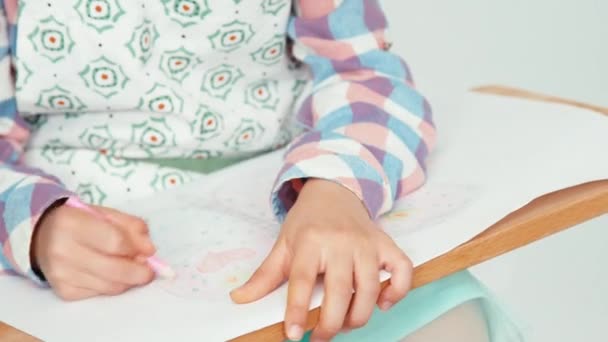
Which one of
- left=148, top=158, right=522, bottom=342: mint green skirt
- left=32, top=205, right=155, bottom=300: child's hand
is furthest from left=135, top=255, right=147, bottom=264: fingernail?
left=148, top=158, right=522, bottom=342: mint green skirt

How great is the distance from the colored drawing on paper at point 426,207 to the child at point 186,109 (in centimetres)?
1

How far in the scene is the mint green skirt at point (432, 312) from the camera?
666 mm

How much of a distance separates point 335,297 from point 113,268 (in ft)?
0.39

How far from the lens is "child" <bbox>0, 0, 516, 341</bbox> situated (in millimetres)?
669

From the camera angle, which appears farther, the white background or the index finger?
the white background

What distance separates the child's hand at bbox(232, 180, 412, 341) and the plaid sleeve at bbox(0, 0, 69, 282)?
134 millimetres

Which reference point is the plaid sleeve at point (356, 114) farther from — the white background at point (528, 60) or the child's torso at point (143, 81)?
the white background at point (528, 60)

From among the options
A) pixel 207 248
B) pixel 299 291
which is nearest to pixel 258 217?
pixel 207 248

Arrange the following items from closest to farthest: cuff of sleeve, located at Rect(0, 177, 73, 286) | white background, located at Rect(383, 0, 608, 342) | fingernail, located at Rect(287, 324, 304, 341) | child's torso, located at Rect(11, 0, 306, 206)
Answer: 1. fingernail, located at Rect(287, 324, 304, 341)
2. cuff of sleeve, located at Rect(0, 177, 73, 286)
3. child's torso, located at Rect(11, 0, 306, 206)
4. white background, located at Rect(383, 0, 608, 342)

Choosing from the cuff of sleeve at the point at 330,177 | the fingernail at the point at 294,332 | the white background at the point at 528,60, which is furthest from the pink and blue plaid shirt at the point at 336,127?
the white background at the point at 528,60

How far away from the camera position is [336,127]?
0.77 m

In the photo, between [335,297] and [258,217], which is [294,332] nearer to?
[335,297]

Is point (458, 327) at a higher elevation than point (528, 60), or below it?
higher

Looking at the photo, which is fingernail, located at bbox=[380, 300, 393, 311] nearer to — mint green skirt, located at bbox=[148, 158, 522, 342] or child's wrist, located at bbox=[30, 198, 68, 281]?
mint green skirt, located at bbox=[148, 158, 522, 342]
